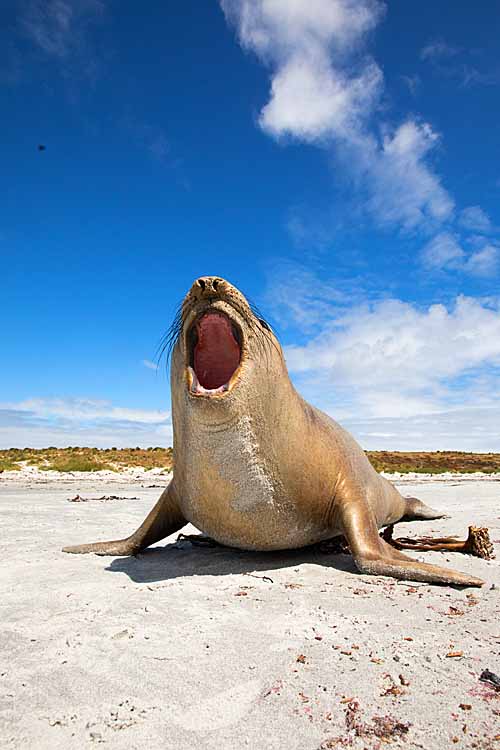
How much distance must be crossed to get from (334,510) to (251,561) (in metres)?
0.89

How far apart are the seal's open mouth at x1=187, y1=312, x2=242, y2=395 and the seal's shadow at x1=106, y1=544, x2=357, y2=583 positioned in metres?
1.56

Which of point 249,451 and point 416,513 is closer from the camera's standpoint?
point 249,451

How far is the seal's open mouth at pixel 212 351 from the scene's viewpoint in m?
4.21

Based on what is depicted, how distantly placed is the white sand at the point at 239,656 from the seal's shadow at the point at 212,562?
1.4 inches

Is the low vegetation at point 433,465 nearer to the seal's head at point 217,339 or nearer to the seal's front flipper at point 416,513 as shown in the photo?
the seal's front flipper at point 416,513

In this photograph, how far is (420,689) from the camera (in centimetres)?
228

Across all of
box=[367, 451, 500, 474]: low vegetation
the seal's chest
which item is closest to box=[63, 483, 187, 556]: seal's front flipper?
the seal's chest

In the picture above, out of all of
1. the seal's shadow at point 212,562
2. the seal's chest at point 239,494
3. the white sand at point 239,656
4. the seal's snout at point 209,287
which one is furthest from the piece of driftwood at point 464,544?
the seal's snout at point 209,287

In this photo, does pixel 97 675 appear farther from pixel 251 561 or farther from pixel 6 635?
pixel 251 561

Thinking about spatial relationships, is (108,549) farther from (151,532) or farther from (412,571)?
(412,571)

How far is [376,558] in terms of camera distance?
4.33 m

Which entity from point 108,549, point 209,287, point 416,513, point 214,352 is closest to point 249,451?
point 214,352

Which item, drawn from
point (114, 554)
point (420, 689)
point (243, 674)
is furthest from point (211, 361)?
point (420, 689)

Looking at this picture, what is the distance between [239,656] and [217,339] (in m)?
2.50
